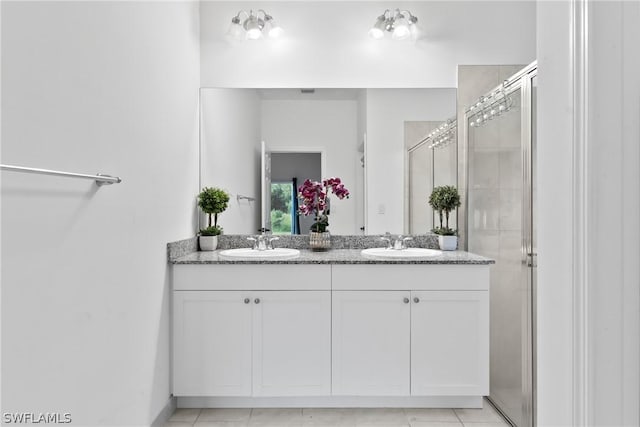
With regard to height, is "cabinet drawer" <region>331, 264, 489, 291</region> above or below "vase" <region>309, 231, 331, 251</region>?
below

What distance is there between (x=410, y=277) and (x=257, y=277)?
82 cm

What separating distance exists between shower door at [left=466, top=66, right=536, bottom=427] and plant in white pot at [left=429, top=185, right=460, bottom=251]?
0.11 metres

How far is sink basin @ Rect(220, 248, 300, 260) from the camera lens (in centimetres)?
233

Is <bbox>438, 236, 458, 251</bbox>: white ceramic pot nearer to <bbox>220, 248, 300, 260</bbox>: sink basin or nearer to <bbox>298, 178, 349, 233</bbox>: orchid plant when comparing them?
<bbox>298, 178, 349, 233</bbox>: orchid plant

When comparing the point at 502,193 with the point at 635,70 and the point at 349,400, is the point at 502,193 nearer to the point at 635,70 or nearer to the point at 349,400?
the point at 349,400

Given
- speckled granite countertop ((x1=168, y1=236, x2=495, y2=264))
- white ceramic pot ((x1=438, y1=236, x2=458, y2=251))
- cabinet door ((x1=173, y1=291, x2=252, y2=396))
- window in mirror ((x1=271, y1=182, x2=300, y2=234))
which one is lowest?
cabinet door ((x1=173, y1=291, x2=252, y2=396))

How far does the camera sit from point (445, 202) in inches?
106

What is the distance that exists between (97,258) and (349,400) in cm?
154

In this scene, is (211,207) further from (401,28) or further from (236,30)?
(401,28)

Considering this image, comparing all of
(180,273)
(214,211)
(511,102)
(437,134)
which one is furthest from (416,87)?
(180,273)

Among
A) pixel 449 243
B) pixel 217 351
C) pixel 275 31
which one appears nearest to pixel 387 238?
pixel 449 243

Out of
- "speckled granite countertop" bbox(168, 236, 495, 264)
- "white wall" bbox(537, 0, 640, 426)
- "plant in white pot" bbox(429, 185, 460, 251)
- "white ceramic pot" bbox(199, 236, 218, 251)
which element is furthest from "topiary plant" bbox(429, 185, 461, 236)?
"white wall" bbox(537, 0, 640, 426)

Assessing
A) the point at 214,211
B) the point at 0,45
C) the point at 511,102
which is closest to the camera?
the point at 0,45

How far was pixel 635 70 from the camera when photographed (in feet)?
2.15
